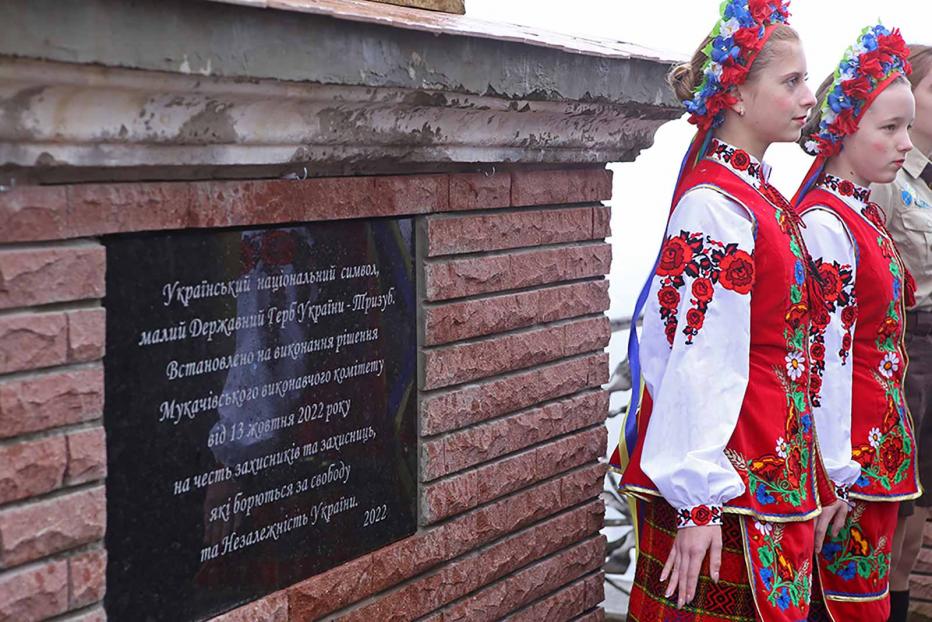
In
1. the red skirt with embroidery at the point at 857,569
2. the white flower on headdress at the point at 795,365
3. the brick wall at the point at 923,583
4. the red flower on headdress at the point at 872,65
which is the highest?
the red flower on headdress at the point at 872,65

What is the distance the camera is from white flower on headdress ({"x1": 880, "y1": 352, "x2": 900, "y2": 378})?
3506mm

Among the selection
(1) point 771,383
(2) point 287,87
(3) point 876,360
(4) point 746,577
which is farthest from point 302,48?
(3) point 876,360

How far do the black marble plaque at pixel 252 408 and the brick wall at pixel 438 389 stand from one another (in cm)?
5

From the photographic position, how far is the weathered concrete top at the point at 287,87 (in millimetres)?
1786

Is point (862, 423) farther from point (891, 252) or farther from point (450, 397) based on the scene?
point (450, 397)

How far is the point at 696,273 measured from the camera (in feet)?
8.68

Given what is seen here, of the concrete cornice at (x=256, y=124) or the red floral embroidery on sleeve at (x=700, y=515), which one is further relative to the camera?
the red floral embroidery on sleeve at (x=700, y=515)

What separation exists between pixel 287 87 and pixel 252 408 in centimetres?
61

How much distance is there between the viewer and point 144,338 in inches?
82.4

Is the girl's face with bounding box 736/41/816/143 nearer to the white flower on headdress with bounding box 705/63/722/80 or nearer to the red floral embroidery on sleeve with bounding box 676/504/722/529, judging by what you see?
the white flower on headdress with bounding box 705/63/722/80

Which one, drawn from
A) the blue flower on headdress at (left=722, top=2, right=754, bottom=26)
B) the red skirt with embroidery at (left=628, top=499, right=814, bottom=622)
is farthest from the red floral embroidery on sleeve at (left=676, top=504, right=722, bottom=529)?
the blue flower on headdress at (left=722, top=2, right=754, bottom=26)

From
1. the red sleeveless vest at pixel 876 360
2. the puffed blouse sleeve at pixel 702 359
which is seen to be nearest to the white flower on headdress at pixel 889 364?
the red sleeveless vest at pixel 876 360

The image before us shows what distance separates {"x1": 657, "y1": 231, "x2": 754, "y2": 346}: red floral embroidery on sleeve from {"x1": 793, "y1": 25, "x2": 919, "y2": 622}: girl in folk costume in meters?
0.80

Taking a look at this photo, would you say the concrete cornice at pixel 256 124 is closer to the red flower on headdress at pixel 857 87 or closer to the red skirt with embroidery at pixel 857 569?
the red flower on headdress at pixel 857 87
